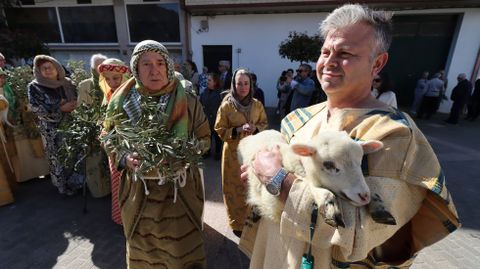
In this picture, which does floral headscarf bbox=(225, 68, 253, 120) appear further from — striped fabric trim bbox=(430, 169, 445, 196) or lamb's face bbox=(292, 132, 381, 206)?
striped fabric trim bbox=(430, 169, 445, 196)

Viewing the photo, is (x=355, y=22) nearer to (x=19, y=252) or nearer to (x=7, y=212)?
(x=19, y=252)

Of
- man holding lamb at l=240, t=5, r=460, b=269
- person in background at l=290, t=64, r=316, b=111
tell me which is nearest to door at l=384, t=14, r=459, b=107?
person in background at l=290, t=64, r=316, b=111

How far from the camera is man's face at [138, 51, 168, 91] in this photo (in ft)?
7.50

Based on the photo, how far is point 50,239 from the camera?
373 cm

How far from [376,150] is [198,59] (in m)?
13.0

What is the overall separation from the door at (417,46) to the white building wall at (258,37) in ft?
12.9

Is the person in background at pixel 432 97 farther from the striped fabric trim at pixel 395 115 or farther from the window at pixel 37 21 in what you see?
the window at pixel 37 21

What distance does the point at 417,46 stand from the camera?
41.1 ft

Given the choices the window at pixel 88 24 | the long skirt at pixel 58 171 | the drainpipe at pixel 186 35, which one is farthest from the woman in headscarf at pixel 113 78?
the window at pixel 88 24

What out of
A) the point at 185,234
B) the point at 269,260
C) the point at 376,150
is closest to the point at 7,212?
the point at 185,234

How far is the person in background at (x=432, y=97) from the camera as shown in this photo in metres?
10.9

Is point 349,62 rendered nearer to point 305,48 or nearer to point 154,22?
point 305,48

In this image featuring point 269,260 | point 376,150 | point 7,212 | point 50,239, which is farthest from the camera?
point 7,212

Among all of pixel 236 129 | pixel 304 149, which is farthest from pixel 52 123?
pixel 304 149
